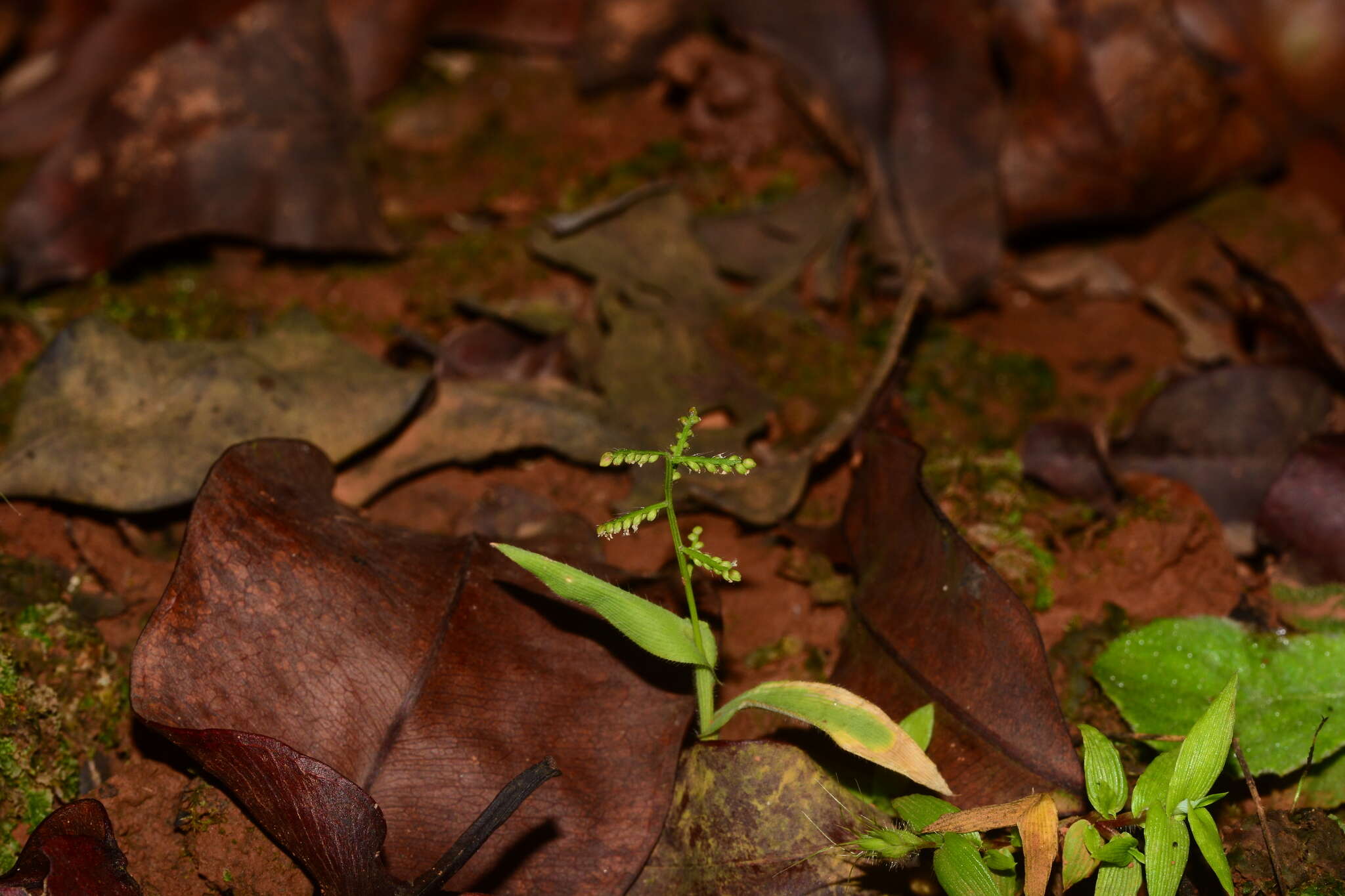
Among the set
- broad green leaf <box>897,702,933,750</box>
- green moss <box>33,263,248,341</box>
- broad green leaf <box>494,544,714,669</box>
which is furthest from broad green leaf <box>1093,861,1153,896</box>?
green moss <box>33,263,248,341</box>

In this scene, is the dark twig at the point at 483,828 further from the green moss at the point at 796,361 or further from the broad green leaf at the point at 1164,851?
the green moss at the point at 796,361

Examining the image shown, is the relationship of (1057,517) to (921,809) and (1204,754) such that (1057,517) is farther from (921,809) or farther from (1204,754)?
(921,809)

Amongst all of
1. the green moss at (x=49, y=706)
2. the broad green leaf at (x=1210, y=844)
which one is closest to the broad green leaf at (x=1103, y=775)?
the broad green leaf at (x=1210, y=844)

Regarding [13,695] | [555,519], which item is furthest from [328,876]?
[555,519]

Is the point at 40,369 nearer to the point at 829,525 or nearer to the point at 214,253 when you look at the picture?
the point at 214,253

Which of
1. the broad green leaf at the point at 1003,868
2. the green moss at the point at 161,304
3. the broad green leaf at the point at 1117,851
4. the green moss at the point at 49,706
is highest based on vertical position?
the broad green leaf at the point at 1117,851

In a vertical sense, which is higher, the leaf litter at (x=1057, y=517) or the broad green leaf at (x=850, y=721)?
the broad green leaf at (x=850, y=721)
